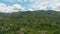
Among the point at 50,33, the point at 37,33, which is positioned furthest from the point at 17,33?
the point at 50,33

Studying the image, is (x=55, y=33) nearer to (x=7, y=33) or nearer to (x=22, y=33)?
(x=22, y=33)

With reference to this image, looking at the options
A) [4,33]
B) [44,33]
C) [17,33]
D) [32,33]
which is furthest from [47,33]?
[4,33]

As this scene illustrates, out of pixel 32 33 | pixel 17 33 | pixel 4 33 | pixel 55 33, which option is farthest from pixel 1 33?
pixel 55 33

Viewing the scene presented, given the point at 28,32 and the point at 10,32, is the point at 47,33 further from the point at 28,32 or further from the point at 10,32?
the point at 10,32

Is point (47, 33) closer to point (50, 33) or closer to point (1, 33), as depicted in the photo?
point (50, 33)

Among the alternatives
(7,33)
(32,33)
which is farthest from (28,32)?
(7,33)

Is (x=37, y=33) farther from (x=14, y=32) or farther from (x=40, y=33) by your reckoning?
(x=14, y=32)
